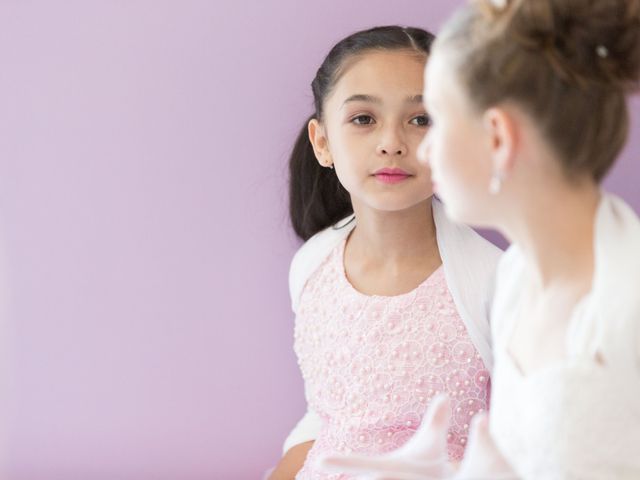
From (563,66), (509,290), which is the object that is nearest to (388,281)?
(509,290)

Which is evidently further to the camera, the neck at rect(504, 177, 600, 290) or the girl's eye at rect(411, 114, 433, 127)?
A: the girl's eye at rect(411, 114, 433, 127)

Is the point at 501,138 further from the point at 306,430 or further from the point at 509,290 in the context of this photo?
the point at 306,430

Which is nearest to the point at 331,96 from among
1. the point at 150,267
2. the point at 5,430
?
the point at 150,267

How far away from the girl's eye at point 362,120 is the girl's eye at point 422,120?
63 millimetres

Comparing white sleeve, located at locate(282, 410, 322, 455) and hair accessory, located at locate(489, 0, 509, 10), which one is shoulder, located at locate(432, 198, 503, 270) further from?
hair accessory, located at locate(489, 0, 509, 10)

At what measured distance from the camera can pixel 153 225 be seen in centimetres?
181

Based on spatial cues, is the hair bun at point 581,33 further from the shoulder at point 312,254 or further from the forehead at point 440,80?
the shoulder at point 312,254

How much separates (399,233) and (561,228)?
1.83 ft

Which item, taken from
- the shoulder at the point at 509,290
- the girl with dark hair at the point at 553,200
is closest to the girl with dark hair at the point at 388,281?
the shoulder at the point at 509,290

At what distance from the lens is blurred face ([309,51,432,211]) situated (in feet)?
5.03

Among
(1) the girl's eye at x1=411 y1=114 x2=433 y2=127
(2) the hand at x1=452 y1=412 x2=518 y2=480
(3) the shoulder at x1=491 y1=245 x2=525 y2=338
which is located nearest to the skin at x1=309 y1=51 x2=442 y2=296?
(1) the girl's eye at x1=411 y1=114 x2=433 y2=127

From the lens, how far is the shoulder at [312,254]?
1.70 m

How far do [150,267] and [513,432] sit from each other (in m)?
0.89

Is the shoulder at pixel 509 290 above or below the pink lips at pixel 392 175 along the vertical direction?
below
